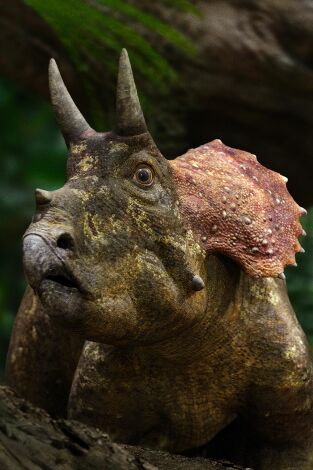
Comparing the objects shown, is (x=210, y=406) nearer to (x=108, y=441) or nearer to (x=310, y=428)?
(x=310, y=428)

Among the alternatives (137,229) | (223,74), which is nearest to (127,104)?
(137,229)

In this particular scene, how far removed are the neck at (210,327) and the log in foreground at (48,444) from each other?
363mm

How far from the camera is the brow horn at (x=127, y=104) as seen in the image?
2.89 meters

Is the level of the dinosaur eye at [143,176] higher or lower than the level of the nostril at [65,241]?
higher

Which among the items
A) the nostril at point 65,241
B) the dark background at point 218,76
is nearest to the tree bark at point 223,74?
the dark background at point 218,76

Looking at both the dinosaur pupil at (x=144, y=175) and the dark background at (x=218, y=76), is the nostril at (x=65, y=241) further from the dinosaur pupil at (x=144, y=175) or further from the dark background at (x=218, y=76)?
the dark background at (x=218, y=76)

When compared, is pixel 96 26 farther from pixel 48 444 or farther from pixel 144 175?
pixel 48 444

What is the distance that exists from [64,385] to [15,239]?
13.4 feet

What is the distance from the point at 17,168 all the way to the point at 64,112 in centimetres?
477

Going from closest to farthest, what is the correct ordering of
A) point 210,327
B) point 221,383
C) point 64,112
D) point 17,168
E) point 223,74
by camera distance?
point 64,112, point 210,327, point 221,383, point 223,74, point 17,168

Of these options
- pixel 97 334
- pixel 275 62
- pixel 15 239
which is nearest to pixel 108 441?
pixel 97 334

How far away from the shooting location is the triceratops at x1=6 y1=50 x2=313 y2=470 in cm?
287

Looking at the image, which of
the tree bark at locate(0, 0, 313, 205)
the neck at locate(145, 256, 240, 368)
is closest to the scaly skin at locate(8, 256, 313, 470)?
the neck at locate(145, 256, 240, 368)

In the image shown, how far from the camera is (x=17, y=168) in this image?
782cm
